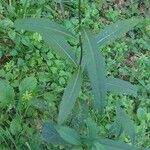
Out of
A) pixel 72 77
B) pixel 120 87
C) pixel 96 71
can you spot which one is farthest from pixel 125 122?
pixel 96 71

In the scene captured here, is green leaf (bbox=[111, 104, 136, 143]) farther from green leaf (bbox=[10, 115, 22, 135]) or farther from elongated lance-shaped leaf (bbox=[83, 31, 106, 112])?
green leaf (bbox=[10, 115, 22, 135])

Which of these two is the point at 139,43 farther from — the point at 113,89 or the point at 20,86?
the point at 113,89

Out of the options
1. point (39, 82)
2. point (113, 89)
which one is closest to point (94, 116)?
point (39, 82)

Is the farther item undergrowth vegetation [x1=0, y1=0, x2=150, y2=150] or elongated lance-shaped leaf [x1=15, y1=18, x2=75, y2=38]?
undergrowth vegetation [x1=0, y1=0, x2=150, y2=150]

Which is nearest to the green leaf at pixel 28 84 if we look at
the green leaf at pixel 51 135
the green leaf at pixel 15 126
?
the green leaf at pixel 15 126

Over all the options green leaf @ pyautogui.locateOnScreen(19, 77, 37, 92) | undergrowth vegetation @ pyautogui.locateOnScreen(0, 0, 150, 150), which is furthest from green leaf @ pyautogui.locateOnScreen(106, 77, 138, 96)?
green leaf @ pyautogui.locateOnScreen(19, 77, 37, 92)

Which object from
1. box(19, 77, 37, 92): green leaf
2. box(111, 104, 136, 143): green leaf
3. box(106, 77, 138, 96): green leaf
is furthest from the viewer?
box(19, 77, 37, 92): green leaf
